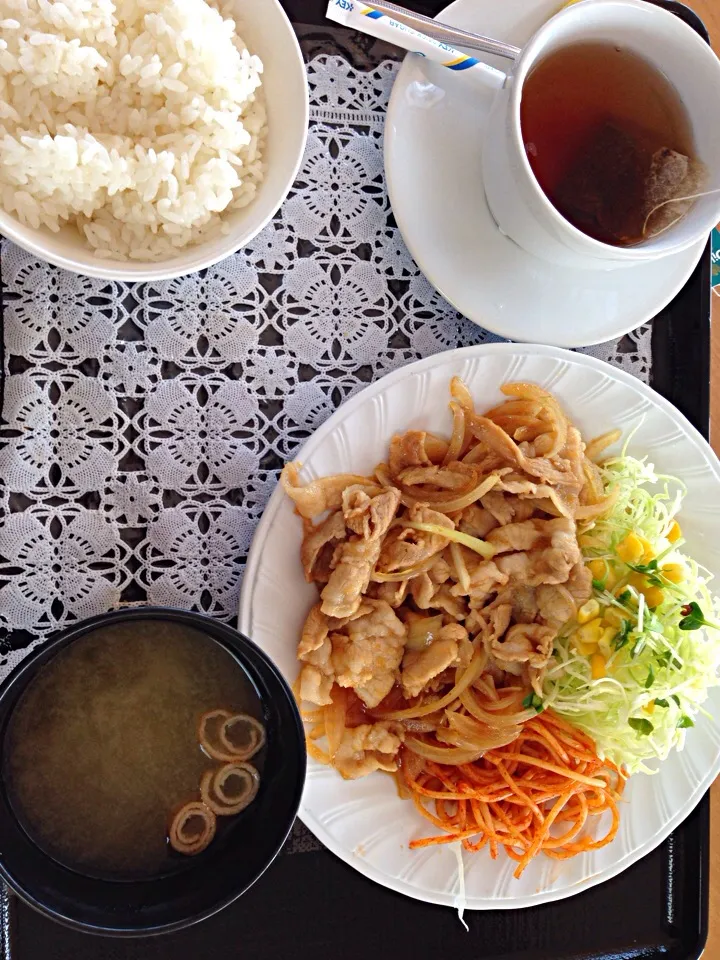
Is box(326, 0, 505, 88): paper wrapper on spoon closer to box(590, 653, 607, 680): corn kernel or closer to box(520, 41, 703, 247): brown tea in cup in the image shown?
box(520, 41, 703, 247): brown tea in cup

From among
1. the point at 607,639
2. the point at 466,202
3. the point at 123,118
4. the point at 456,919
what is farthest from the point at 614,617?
the point at 123,118

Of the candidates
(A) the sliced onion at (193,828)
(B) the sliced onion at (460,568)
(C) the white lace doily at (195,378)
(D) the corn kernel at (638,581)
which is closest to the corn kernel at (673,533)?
(D) the corn kernel at (638,581)

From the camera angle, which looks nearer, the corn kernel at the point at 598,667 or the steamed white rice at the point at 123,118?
the steamed white rice at the point at 123,118

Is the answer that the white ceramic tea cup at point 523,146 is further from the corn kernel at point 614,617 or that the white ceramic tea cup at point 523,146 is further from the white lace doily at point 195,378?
the corn kernel at point 614,617

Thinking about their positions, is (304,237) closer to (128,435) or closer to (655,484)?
(128,435)

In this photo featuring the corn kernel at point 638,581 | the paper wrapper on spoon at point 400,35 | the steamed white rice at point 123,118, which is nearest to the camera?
the steamed white rice at point 123,118

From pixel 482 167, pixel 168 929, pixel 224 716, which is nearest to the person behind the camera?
pixel 168 929

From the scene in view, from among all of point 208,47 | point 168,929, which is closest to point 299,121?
point 208,47
